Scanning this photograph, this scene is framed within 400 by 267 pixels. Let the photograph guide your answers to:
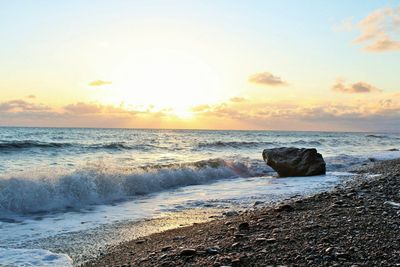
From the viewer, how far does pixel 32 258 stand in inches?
234

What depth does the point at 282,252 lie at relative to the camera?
496 centimetres

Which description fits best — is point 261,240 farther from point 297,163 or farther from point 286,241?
point 297,163

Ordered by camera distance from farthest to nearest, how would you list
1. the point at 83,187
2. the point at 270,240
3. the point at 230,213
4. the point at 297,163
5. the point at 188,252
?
the point at 297,163, the point at 83,187, the point at 230,213, the point at 270,240, the point at 188,252

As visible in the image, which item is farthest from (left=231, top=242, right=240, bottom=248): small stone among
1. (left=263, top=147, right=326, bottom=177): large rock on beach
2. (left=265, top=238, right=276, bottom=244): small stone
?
(left=263, top=147, right=326, bottom=177): large rock on beach

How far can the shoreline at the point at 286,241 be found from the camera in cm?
464

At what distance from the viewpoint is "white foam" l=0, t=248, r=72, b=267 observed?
5.71 meters

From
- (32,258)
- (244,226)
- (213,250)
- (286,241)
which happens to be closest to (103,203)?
(32,258)

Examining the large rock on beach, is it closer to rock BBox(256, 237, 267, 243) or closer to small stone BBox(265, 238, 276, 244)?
rock BBox(256, 237, 267, 243)

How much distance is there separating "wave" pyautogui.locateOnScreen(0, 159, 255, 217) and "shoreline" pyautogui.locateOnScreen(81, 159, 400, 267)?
4.69 metres

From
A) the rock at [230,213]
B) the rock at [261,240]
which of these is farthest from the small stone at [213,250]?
the rock at [230,213]

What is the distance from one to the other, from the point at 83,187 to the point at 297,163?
31.0ft

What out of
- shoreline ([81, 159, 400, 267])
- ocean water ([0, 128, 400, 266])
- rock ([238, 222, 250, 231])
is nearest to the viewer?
shoreline ([81, 159, 400, 267])

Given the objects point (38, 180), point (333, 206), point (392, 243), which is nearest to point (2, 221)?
point (38, 180)

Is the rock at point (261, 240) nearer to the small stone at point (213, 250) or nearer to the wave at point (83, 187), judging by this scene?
the small stone at point (213, 250)
